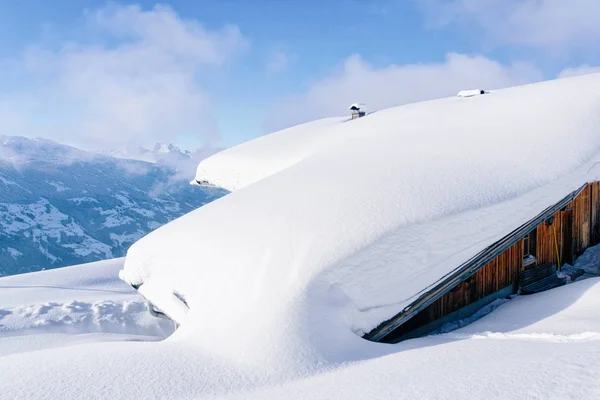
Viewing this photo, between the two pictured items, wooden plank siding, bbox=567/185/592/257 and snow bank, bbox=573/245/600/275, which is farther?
wooden plank siding, bbox=567/185/592/257

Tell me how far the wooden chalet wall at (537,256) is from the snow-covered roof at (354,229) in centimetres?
117

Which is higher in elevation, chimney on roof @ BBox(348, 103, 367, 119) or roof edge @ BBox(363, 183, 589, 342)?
chimney on roof @ BBox(348, 103, 367, 119)

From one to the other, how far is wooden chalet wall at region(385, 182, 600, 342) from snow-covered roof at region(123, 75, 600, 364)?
1.17 m

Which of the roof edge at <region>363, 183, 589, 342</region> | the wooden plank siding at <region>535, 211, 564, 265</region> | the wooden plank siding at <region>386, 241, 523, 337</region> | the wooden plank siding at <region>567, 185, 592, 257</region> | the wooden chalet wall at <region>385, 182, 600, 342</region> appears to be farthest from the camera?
the wooden plank siding at <region>567, 185, 592, 257</region>

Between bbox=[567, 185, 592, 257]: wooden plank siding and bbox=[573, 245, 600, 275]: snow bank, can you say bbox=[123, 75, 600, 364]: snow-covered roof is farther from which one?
bbox=[573, 245, 600, 275]: snow bank

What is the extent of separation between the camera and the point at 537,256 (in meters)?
10.1

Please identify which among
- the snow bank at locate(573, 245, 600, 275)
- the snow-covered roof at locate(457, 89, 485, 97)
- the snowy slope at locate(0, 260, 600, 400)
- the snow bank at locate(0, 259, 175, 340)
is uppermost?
the snow-covered roof at locate(457, 89, 485, 97)

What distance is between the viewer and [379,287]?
6.70 meters

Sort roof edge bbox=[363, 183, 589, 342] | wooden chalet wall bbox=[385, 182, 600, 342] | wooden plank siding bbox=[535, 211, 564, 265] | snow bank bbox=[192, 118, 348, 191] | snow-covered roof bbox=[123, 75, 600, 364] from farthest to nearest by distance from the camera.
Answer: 1. snow bank bbox=[192, 118, 348, 191]
2. wooden plank siding bbox=[535, 211, 564, 265]
3. wooden chalet wall bbox=[385, 182, 600, 342]
4. roof edge bbox=[363, 183, 589, 342]
5. snow-covered roof bbox=[123, 75, 600, 364]

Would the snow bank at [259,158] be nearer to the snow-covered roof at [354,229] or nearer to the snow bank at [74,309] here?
the snow-covered roof at [354,229]

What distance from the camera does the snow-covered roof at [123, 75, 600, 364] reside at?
609 cm

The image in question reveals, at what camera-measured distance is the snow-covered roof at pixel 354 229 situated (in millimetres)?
6086

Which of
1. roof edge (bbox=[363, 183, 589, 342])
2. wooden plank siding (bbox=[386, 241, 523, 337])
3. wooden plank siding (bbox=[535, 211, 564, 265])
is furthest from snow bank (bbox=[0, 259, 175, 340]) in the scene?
wooden plank siding (bbox=[535, 211, 564, 265])

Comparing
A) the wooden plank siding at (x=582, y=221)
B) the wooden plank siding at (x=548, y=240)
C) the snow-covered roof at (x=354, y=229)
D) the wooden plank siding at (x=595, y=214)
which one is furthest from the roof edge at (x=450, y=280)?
the wooden plank siding at (x=595, y=214)
